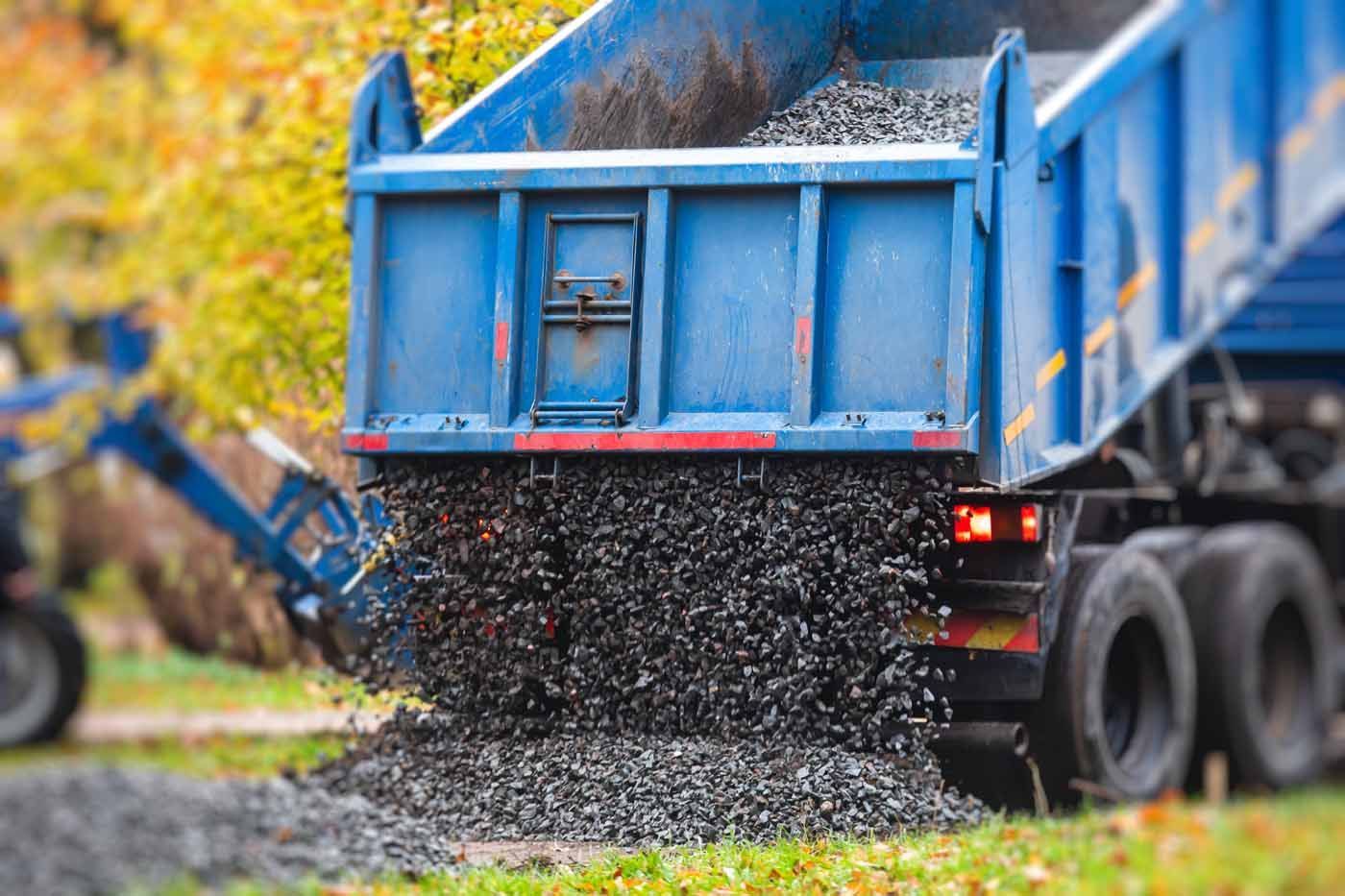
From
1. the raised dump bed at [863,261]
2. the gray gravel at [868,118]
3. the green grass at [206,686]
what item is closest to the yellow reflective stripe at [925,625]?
the raised dump bed at [863,261]

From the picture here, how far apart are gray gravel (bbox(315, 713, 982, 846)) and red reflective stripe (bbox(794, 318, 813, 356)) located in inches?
49.9

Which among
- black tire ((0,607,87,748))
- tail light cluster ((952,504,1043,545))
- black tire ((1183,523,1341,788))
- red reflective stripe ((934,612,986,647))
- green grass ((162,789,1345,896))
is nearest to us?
green grass ((162,789,1345,896))

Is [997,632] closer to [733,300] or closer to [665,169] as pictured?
[733,300]

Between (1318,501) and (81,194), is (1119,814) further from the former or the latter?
(81,194)

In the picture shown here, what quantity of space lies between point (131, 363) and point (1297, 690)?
5.02 metres

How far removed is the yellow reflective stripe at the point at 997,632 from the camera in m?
5.70

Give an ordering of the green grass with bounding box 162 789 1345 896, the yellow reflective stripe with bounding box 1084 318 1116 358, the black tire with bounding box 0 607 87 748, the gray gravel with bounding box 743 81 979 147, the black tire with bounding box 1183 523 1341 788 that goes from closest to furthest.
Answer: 1. the green grass with bounding box 162 789 1345 896
2. the black tire with bounding box 1183 523 1341 788
3. the yellow reflective stripe with bounding box 1084 318 1116 358
4. the black tire with bounding box 0 607 87 748
5. the gray gravel with bounding box 743 81 979 147

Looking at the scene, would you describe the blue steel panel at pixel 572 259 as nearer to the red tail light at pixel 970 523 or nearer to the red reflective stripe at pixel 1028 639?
the red tail light at pixel 970 523

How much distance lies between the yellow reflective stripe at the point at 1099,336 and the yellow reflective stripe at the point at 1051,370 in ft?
0.39

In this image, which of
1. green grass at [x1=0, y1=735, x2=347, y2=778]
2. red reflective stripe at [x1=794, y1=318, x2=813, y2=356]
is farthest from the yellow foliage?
red reflective stripe at [x1=794, y1=318, x2=813, y2=356]

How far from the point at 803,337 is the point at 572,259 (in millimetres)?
866

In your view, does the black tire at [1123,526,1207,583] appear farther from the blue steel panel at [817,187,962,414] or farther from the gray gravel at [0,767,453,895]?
the gray gravel at [0,767,453,895]

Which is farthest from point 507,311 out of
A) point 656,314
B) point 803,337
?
point 803,337

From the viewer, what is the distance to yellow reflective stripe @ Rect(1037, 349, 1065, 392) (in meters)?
5.62
